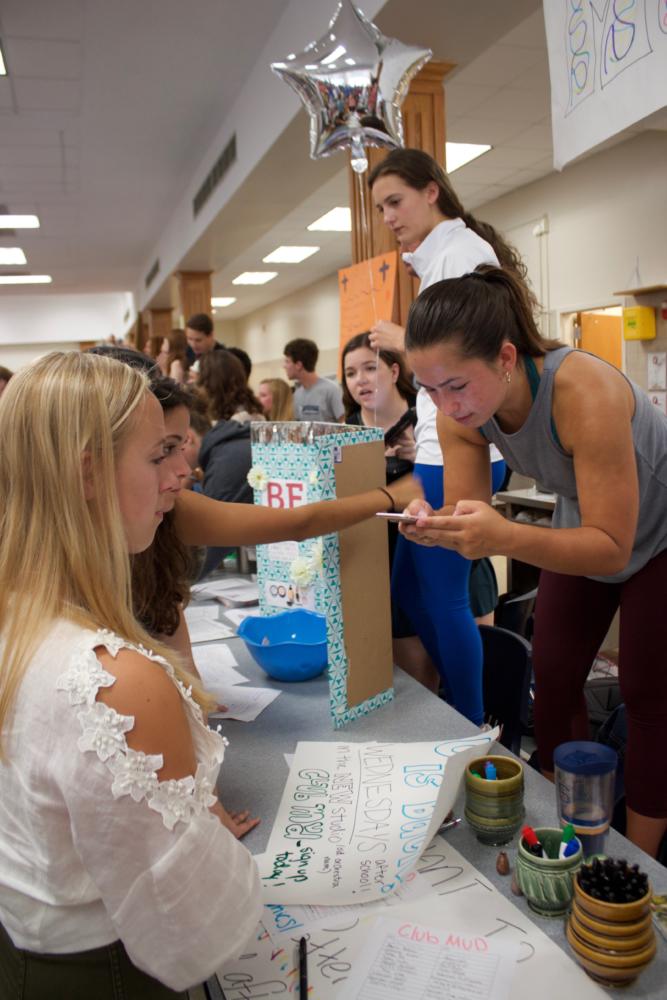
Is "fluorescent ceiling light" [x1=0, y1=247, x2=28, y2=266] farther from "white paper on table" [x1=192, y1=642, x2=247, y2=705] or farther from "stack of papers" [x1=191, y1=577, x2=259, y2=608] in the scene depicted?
"white paper on table" [x1=192, y1=642, x2=247, y2=705]

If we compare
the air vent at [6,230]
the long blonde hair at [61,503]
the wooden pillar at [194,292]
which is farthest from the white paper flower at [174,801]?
the wooden pillar at [194,292]

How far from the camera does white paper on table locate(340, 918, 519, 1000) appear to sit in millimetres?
704

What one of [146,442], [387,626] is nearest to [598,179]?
[387,626]

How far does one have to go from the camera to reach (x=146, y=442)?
0.82 m

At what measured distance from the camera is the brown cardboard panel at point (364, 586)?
1.29 meters

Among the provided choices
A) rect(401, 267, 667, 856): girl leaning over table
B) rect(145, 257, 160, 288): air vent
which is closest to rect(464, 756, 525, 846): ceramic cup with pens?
rect(401, 267, 667, 856): girl leaning over table

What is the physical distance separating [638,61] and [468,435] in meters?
0.68

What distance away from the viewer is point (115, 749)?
0.66 meters

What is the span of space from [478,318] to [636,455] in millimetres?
345

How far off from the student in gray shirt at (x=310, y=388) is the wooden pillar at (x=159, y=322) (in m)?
6.33

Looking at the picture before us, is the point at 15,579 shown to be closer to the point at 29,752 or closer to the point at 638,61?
the point at 29,752

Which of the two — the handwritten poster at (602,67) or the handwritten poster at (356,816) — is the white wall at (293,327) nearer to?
the handwritten poster at (602,67)

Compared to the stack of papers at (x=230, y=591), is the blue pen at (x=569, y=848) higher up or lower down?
higher up

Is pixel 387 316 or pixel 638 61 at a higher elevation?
pixel 638 61
